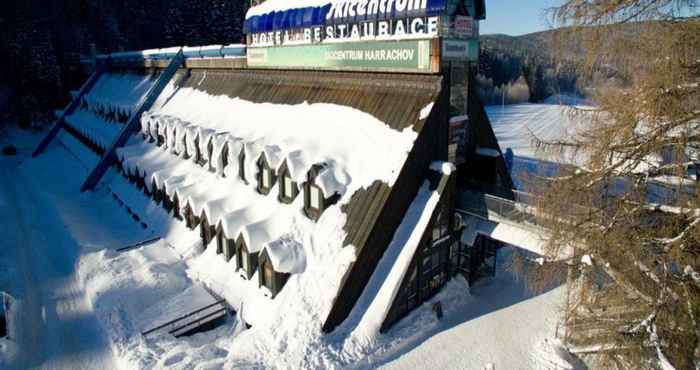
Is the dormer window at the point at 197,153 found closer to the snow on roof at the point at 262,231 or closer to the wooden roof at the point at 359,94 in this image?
the wooden roof at the point at 359,94

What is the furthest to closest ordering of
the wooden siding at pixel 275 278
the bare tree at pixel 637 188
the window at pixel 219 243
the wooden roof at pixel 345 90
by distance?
the window at pixel 219 243 → the wooden roof at pixel 345 90 → the wooden siding at pixel 275 278 → the bare tree at pixel 637 188

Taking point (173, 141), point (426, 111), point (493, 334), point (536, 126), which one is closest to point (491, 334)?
point (493, 334)

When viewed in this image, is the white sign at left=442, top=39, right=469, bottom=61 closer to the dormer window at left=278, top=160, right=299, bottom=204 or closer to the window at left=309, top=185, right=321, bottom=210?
the window at left=309, top=185, right=321, bottom=210

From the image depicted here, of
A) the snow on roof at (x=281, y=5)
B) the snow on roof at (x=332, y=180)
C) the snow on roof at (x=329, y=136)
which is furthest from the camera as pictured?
the snow on roof at (x=281, y=5)

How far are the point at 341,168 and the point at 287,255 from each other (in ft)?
13.0

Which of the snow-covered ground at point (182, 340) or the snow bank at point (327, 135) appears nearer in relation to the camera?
the snow-covered ground at point (182, 340)

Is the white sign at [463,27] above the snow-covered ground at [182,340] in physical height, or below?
above

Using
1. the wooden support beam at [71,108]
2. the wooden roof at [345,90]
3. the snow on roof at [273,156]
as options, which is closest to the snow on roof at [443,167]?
the wooden roof at [345,90]

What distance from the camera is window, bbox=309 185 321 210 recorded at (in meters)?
18.3

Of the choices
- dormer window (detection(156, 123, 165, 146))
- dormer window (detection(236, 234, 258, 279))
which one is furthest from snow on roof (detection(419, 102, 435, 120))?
dormer window (detection(156, 123, 165, 146))

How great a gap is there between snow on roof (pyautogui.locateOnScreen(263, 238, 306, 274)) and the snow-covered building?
0.05 m

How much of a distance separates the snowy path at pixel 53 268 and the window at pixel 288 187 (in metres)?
8.74

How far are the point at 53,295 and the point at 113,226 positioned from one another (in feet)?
24.0

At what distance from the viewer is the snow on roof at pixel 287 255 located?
16953 millimetres
